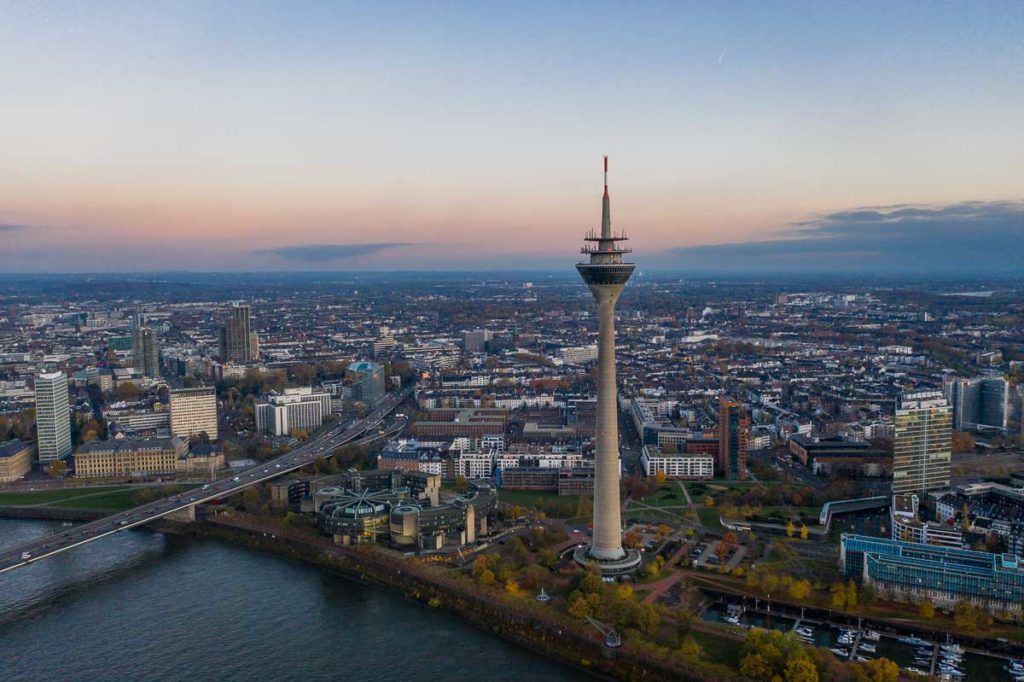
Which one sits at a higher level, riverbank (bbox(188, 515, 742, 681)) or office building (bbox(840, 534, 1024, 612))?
office building (bbox(840, 534, 1024, 612))

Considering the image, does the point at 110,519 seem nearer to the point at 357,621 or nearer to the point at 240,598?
the point at 240,598

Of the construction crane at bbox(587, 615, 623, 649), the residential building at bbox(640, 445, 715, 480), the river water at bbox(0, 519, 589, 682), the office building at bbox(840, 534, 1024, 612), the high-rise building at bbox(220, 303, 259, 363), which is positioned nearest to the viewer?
the river water at bbox(0, 519, 589, 682)

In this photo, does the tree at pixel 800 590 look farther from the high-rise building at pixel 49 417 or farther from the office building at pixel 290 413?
the high-rise building at pixel 49 417

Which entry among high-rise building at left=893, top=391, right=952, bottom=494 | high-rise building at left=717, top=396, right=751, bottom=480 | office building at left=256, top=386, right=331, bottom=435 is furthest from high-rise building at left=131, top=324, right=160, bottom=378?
high-rise building at left=893, top=391, right=952, bottom=494

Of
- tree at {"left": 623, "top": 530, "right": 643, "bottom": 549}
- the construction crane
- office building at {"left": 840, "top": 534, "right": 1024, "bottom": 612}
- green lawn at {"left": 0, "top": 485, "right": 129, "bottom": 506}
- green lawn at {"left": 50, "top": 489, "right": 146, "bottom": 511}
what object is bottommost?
green lawn at {"left": 50, "top": 489, "right": 146, "bottom": 511}

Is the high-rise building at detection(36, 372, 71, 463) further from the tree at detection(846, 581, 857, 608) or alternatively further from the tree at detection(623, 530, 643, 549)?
the tree at detection(846, 581, 857, 608)

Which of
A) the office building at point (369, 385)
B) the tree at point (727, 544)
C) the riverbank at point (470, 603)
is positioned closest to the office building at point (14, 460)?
the riverbank at point (470, 603)

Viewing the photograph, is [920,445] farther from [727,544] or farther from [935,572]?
[935,572]
